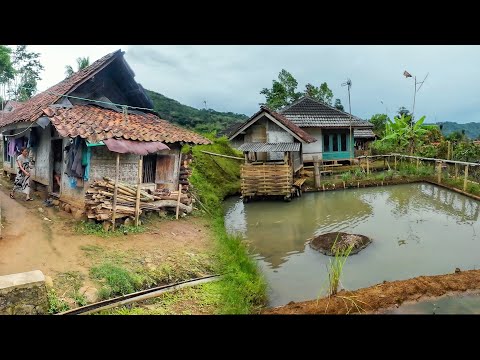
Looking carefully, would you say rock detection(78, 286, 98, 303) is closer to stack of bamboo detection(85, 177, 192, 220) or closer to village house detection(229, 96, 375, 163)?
stack of bamboo detection(85, 177, 192, 220)

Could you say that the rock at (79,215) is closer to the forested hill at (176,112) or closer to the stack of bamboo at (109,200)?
the stack of bamboo at (109,200)

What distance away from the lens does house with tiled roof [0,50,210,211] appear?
16.9ft

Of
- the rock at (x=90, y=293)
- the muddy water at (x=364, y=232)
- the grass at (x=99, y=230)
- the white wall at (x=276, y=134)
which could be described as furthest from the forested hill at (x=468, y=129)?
the rock at (x=90, y=293)

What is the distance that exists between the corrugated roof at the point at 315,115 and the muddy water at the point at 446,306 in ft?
30.1

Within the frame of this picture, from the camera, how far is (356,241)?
5.61 metres

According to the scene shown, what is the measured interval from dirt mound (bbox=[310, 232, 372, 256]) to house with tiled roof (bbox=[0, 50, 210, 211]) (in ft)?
8.83

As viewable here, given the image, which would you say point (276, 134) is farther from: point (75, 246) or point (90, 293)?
point (90, 293)

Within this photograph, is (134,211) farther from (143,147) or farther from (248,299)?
(248,299)

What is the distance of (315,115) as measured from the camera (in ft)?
42.9

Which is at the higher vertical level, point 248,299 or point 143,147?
point 143,147

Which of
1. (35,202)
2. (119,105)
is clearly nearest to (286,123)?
(119,105)
